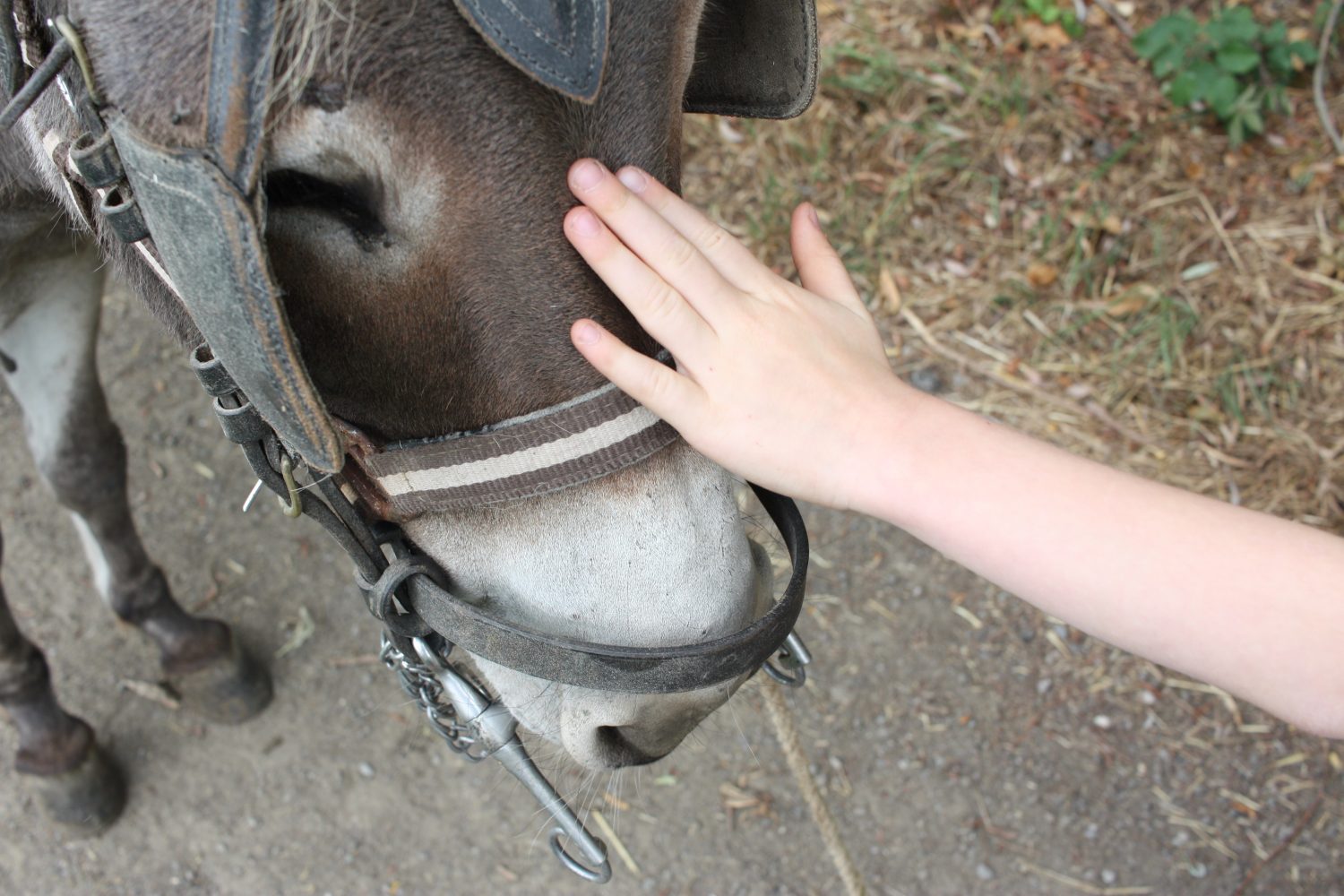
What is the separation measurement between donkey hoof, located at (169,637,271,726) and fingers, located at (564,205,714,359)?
2.24m

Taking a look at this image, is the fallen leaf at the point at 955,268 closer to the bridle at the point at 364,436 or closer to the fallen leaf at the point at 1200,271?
the fallen leaf at the point at 1200,271

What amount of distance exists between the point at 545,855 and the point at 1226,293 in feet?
9.75

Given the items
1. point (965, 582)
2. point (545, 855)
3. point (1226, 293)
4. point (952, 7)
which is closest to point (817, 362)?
point (545, 855)

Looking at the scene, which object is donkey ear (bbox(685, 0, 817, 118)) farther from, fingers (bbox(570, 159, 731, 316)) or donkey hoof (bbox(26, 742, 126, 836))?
donkey hoof (bbox(26, 742, 126, 836))

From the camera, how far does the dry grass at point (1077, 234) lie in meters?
3.35

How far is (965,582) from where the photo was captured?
321cm

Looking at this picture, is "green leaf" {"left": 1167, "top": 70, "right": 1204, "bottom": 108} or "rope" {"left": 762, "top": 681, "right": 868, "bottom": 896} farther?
"green leaf" {"left": 1167, "top": 70, "right": 1204, "bottom": 108}

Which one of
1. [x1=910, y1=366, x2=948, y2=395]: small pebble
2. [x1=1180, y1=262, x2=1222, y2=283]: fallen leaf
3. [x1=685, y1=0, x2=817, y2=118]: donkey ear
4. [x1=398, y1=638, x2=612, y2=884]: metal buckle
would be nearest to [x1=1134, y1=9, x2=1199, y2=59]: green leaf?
[x1=1180, y1=262, x2=1222, y2=283]: fallen leaf

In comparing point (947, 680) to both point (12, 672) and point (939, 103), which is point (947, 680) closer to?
point (939, 103)

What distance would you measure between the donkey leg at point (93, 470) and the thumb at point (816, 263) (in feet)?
5.99

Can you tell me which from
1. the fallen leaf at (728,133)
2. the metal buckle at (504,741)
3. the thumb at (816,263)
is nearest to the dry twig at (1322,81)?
the fallen leaf at (728,133)

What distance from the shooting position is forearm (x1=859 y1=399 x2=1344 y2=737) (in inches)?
44.5

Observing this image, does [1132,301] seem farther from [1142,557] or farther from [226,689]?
[226,689]

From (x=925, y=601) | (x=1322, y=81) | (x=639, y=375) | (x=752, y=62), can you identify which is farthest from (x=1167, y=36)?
(x=639, y=375)
